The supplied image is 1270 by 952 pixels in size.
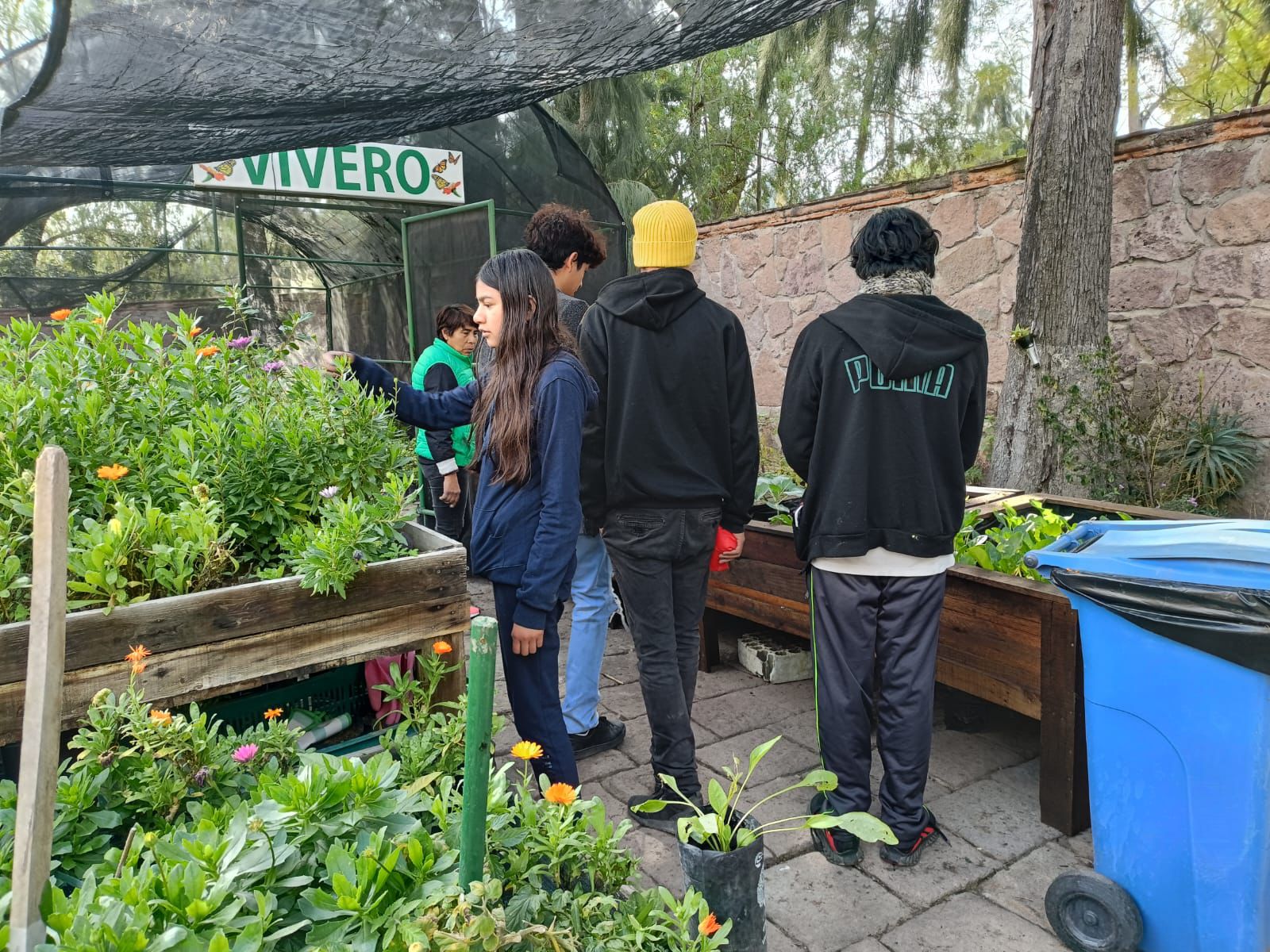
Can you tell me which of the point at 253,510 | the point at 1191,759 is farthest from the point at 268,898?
the point at 1191,759

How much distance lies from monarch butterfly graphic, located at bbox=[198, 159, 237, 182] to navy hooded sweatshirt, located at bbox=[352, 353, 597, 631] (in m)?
5.24

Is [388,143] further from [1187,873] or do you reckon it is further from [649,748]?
[1187,873]

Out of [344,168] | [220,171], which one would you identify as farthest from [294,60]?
[344,168]

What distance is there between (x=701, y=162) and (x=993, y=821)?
56.2ft

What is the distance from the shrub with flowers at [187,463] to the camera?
2000 millimetres

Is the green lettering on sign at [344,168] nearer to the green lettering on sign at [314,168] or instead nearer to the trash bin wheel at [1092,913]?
the green lettering on sign at [314,168]

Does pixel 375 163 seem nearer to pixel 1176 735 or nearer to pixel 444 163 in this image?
pixel 444 163

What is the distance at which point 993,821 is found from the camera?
114 inches

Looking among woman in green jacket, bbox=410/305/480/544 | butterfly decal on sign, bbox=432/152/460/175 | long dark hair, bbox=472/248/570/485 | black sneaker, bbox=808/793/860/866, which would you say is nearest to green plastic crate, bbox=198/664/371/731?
long dark hair, bbox=472/248/570/485

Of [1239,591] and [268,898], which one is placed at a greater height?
[1239,591]

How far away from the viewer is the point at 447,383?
5070 millimetres

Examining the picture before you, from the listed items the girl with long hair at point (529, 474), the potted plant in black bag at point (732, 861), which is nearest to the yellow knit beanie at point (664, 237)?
the girl with long hair at point (529, 474)

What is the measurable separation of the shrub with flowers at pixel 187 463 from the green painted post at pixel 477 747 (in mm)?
1031

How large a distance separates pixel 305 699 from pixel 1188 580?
2.24m
